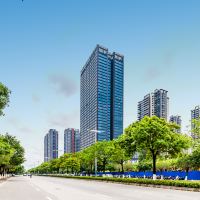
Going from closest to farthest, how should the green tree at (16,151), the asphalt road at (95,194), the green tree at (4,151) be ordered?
the asphalt road at (95,194) < the green tree at (4,151) < the green tree at (16,151)

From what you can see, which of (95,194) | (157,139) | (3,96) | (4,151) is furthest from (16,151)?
(95,194)

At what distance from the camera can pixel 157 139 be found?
161 feet

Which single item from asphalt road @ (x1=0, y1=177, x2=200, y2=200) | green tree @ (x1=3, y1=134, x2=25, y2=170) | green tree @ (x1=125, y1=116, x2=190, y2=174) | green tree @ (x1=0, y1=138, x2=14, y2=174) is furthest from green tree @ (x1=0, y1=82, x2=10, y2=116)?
green tree @ (x1=3, y1=134, x2=25, y2=170)

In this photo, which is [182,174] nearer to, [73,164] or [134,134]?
[134,134]

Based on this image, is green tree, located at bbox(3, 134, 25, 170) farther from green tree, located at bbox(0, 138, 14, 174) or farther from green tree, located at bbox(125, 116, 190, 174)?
green tree, located at bbox(125, 116, 190, 174)

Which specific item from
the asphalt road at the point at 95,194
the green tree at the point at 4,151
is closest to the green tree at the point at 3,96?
the asphalt road at the point at 95,194

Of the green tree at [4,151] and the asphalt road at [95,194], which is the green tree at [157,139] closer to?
the asphalt road at [95,194]

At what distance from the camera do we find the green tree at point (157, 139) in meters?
49.2

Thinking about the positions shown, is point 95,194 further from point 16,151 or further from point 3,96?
point 16,151

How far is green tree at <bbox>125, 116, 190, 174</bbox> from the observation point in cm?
4916

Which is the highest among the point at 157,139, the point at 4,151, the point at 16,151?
the point at 157,139

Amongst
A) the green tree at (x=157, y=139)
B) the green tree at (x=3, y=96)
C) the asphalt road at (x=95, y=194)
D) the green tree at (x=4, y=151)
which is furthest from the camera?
the green tree at (x=4, y=151)

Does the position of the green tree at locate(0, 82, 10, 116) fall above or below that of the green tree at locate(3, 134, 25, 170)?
above

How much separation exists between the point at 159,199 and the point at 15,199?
6937 millimetres
